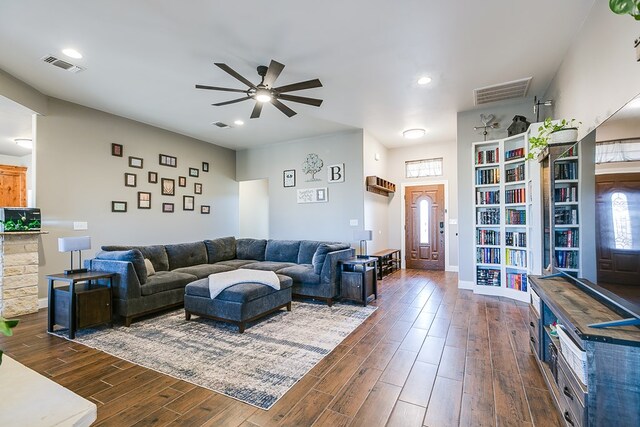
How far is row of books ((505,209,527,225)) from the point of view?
4.39 metres

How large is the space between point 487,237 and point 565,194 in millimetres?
2836

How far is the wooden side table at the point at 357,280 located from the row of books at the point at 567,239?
7.76ft

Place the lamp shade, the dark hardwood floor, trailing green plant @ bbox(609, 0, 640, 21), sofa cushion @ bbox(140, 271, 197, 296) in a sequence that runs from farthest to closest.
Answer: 1. sofa cushion @ bbox(140, 271, 197, 296)
2. the lamp shade
3. the dark hardwood floor
4. trailing green plant @ bbox(609, 0, 640, 21)

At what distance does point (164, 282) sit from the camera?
12.8ft

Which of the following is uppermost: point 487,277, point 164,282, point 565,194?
point 565,194

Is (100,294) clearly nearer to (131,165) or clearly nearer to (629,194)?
(131,165)

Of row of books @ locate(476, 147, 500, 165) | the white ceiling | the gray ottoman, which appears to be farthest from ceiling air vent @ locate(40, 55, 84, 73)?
row of books @ locate(476, 147, 500, 165)

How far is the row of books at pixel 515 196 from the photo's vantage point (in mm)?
4382

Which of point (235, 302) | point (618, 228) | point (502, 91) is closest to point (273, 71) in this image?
point (235, 302)

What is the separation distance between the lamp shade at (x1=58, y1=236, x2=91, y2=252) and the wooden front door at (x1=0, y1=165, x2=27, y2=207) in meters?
4.22

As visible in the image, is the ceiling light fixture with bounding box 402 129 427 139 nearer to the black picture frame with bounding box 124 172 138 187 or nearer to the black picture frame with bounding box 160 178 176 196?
the black picture frame with bounding box 160 178 176 196

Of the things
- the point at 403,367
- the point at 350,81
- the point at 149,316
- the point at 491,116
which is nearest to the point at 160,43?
the point at 350,81

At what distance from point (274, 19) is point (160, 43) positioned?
1220 millimetres

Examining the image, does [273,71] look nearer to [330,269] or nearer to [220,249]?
[330,269]
